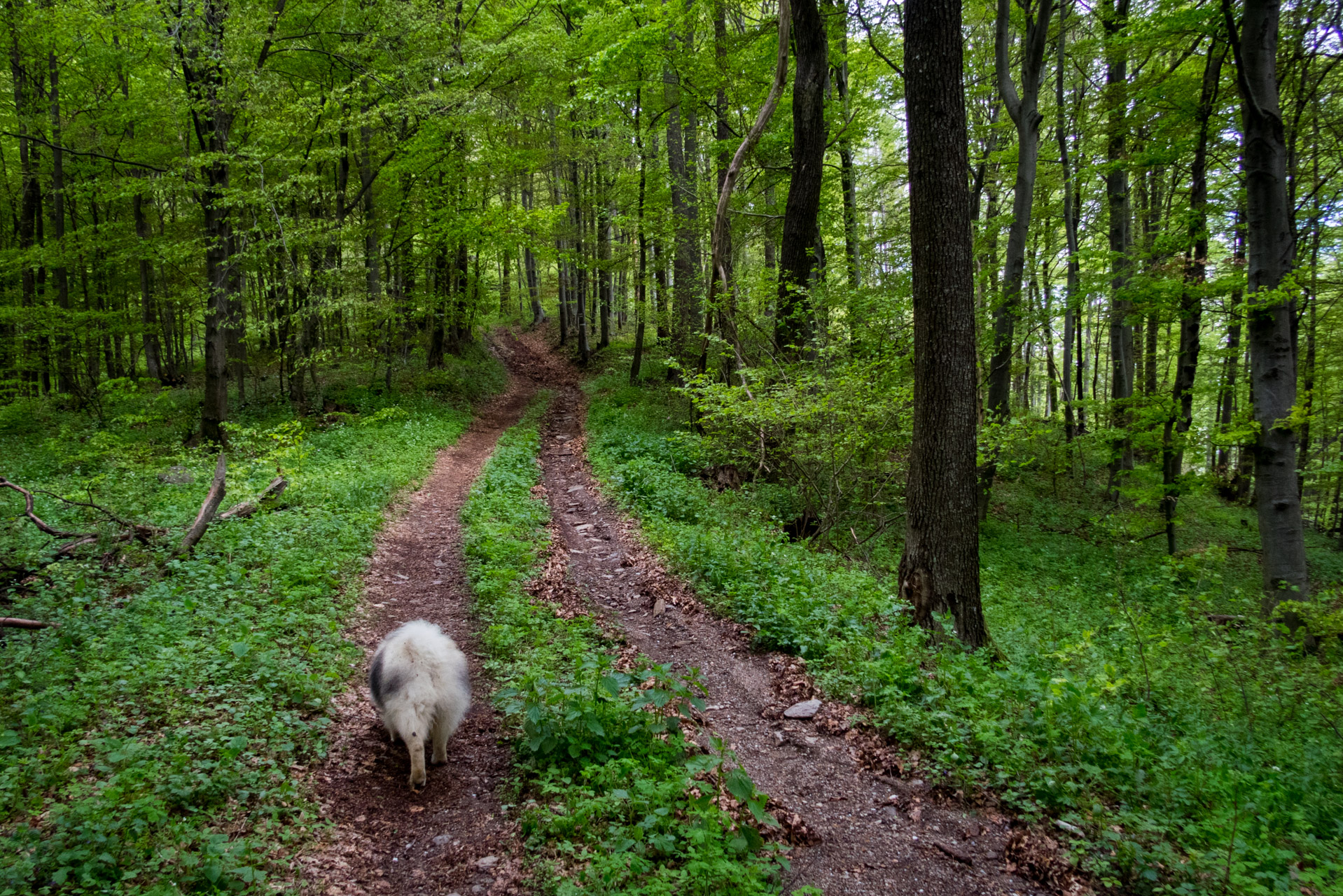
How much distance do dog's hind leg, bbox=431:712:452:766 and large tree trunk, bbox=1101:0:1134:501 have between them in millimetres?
11277

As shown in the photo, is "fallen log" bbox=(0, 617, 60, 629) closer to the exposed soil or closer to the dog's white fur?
the exposed soil

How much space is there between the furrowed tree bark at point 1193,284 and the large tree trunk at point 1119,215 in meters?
0.70

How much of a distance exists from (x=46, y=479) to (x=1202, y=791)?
15.8 m

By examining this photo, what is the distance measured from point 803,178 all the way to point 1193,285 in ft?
20.3

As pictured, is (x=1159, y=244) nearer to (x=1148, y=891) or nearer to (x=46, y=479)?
(x=1148, y=891)

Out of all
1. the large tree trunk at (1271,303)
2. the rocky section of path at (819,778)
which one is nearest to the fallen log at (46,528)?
the rocky section of path at (819,778)

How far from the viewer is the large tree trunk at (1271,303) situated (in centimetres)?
754

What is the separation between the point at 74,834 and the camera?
302cm

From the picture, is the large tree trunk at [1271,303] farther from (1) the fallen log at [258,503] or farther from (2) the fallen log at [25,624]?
(1) the fallen log at [258,503]

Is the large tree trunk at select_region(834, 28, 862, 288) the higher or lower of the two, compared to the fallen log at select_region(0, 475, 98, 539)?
higher

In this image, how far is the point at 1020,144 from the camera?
11.6 meters

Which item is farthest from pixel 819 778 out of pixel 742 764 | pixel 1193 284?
pixel 1193 284

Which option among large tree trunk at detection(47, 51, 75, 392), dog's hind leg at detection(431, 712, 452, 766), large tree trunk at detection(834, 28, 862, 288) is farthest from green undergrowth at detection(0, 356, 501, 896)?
large tree trunk at detection(834, 28, 862, 288)

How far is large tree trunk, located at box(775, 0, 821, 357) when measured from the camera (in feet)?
32.8
